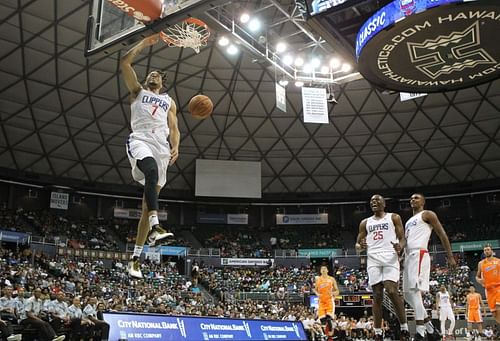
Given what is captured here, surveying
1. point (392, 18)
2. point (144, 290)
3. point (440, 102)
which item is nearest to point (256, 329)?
point (392, 18)

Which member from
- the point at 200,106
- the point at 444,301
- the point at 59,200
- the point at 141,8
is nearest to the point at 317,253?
the point at 59,200

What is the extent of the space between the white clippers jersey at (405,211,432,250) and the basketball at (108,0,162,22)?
17.2 ft

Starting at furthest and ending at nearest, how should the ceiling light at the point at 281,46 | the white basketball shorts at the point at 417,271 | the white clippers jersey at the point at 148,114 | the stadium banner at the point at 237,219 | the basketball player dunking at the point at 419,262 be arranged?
the stadium banner at the point at 237,219, the ceiling light at the point at 281,46, the white basketball shorts at the point at 417,271, the basketball player dunking at the point at 419,262, the white clippers jersey at the point at 148,114

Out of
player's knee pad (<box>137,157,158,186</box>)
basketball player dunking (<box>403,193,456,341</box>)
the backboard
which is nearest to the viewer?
player's knee pad (<box>137,157,158,186</box>)

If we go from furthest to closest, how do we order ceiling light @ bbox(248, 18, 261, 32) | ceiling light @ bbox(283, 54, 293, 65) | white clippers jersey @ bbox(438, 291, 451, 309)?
1. ceiling light @ bbox(283, 54, 293, 65)
2. ceiling light @ bbox(248, 18, 261, 32)
3. white clippers jersey @ bbox(438, 291, 451, 309)

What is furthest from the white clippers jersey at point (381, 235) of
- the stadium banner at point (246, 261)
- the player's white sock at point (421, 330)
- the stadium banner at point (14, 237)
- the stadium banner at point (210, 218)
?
the stadium banner at point (210, 218)

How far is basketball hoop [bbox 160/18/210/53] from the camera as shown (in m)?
12.4

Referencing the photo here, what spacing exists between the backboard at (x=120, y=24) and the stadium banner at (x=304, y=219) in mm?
31592

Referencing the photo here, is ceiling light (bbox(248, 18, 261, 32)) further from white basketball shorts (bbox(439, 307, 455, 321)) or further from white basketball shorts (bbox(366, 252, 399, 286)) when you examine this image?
white basketball shorts (bbox(366, 252, 399, 286))

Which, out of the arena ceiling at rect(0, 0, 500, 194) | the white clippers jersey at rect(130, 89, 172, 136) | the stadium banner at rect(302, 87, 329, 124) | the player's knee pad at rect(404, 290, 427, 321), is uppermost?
the arena ceiling at rect(0, 0, 500, 194)

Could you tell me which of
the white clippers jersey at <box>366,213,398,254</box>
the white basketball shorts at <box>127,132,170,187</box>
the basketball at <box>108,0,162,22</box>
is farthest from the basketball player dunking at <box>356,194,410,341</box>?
the basketball at <box>108,0,162,22</box>

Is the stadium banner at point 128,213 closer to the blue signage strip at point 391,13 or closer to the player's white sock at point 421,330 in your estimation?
the blue signage strip at point 391,13

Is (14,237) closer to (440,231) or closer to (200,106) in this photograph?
(200,106)

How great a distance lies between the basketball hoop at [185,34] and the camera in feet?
40.5
